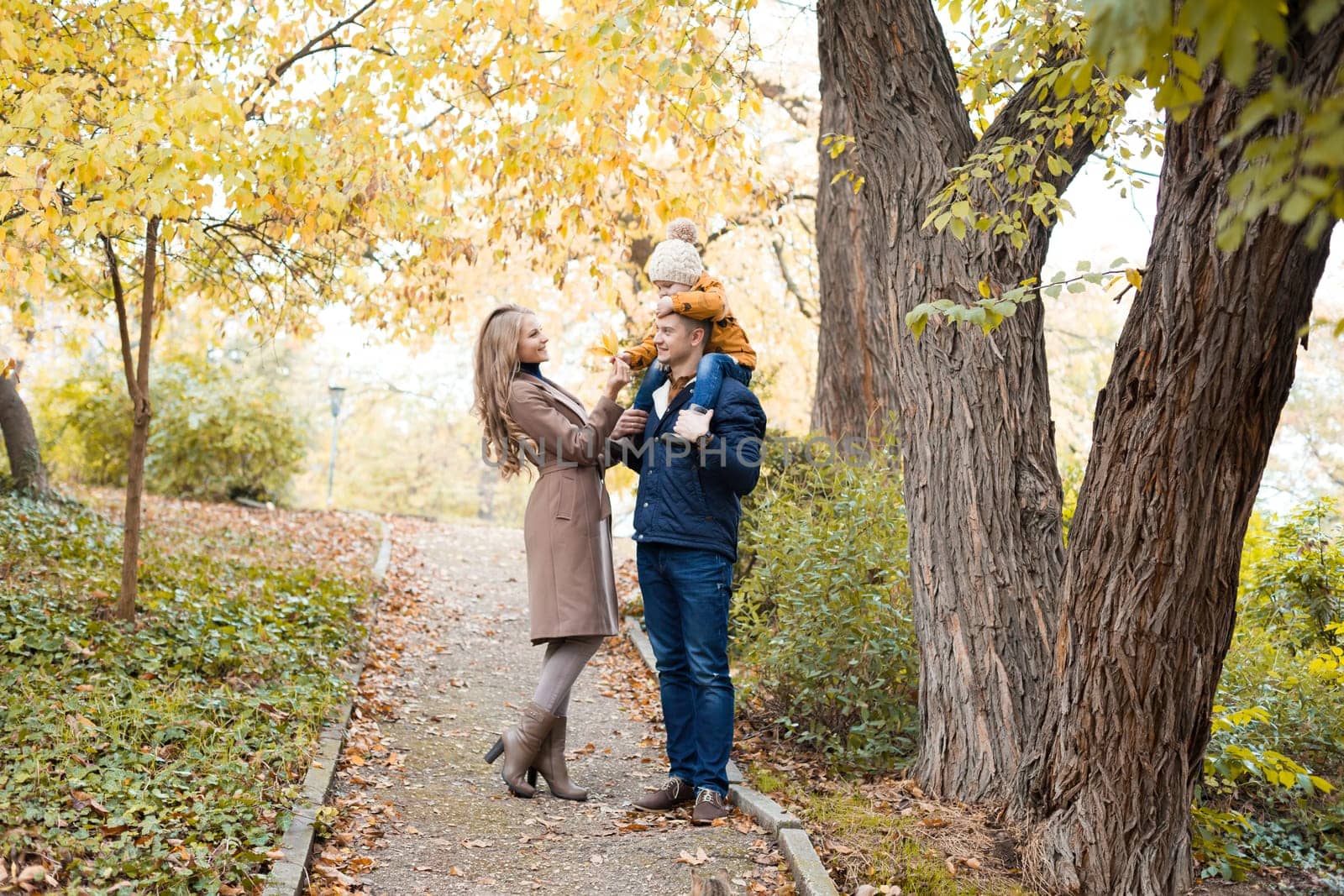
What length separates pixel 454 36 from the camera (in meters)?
7.66

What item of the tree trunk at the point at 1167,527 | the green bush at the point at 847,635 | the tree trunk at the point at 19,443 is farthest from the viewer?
the tree trunk at the point at 19,443

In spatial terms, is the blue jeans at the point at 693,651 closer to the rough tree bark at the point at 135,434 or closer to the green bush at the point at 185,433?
the rough tree bark at the point at 135,434

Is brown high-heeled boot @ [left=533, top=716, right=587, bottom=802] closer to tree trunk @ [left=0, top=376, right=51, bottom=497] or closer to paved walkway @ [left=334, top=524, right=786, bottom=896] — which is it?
paved walkway @ [left=334, top=524, right=786, bottom=896]

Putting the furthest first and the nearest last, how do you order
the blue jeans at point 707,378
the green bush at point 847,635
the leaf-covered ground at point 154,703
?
the green bush at point 847,635
the blue jeans at point 707,378
the leaf-covered ground at point 154,703

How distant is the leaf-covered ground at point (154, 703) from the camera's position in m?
3.76

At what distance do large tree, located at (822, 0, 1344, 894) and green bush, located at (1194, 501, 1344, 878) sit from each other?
0.80 m

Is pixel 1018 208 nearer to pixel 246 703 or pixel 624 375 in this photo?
pixel 624 375

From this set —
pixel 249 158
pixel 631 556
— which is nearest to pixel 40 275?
pixel 249 158

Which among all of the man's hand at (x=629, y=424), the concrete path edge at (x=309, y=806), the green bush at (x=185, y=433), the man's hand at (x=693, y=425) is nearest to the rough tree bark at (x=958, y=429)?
the man's hand at (x=693, y=425)

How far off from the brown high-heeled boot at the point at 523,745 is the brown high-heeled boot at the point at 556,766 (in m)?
0.05

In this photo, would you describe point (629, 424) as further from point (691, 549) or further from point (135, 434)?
point (135, 434)

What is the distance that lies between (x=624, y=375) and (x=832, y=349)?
493cm

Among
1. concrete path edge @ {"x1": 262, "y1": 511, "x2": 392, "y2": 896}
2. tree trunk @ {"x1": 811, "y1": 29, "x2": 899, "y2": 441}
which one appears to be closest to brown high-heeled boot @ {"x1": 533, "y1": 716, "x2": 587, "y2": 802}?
concrete path edge @ {"x1": 262, "y1": 511, "x2": 392, "y2": 896}

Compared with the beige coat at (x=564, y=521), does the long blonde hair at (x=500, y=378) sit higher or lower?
higher
